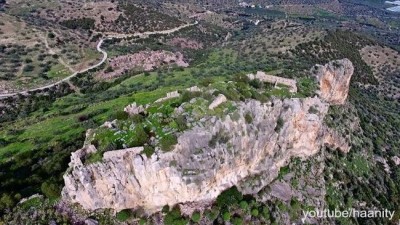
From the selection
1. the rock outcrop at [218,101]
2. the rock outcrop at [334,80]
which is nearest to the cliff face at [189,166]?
the rock outcrop at [218,101]

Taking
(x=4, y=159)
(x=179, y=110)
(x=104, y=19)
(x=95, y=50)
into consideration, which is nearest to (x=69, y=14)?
(x=104, y=19)

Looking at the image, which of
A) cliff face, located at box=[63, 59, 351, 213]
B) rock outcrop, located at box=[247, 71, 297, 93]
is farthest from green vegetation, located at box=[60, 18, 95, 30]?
cliff face, located at box=[63, 59, 351, 213]

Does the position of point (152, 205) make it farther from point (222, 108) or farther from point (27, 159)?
point (27, 159)

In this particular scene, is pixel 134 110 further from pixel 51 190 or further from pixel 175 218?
pixel 175 218

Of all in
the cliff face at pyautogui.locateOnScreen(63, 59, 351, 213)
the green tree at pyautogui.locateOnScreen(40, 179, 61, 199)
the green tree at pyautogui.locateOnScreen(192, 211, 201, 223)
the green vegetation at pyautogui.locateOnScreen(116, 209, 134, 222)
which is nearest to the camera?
the cliff face at pyautogui.locateOnScreen(63, 59, 351, 213)

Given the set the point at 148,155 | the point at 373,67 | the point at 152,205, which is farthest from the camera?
the point at 373,67

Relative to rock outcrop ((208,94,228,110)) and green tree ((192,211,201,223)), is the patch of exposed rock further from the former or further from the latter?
green tree ((192,211,201,223))
